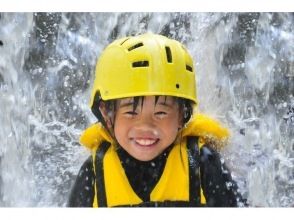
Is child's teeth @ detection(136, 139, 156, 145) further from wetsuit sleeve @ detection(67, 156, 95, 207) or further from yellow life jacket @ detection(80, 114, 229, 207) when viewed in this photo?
wetsuit sleeve @ detection(67, 156, 95, 207)

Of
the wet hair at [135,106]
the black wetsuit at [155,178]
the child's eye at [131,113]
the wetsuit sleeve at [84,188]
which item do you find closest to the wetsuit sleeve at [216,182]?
the black wetsuit at [155,178]

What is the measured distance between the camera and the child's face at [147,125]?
7.01 ft

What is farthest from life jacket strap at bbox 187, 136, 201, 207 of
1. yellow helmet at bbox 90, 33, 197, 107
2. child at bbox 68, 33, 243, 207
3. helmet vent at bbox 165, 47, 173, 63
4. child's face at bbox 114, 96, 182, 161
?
helmet vent at bbox 165, 47, 173, 63

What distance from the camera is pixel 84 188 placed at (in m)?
2.24

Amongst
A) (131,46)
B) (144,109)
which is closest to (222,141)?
(144,109)

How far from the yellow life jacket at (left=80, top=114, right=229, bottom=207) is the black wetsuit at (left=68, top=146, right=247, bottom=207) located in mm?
20

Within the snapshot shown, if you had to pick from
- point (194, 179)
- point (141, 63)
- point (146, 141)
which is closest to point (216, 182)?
point (194, 179)

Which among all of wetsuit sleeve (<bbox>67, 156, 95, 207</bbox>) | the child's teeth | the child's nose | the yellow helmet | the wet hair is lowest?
wetsuit sleeve (<bbox>67, 156, 95, 207</bbox>)

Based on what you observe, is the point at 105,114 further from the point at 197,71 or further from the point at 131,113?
the point at 197,71

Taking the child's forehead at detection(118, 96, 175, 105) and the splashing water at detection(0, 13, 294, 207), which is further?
the splashing water at detection(0, 13, 294, 207)

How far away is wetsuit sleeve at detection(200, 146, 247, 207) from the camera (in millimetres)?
2209

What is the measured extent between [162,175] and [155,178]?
0.09 ft

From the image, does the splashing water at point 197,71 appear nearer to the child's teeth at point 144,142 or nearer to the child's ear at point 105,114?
the child's ear at point 105,114

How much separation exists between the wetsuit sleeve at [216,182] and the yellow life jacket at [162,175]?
0.03 m
